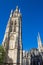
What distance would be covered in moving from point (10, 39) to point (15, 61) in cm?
884

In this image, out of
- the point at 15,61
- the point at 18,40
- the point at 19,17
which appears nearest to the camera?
the point at 15,61

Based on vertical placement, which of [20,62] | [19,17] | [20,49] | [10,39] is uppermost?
A: [19,17]

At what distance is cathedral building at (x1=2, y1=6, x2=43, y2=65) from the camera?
5723cm

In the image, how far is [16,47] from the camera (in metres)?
57.9

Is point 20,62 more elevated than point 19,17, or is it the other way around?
point 19,17

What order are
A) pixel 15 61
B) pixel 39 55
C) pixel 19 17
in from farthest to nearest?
1. pixel 39 55
2. pixel 19 17
3. pixel 15 61

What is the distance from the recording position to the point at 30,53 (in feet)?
245

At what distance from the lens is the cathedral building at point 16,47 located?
5723 centimetres

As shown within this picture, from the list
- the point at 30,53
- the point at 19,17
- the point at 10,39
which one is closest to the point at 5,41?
the point at 10,39

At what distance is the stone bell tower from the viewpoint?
5706 centimetres

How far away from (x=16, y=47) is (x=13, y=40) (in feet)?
14.6

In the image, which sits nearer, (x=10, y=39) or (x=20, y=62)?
(x=20, y=62)

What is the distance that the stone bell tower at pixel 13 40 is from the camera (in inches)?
2247

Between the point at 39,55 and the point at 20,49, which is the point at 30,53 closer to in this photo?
the point at 39,55
